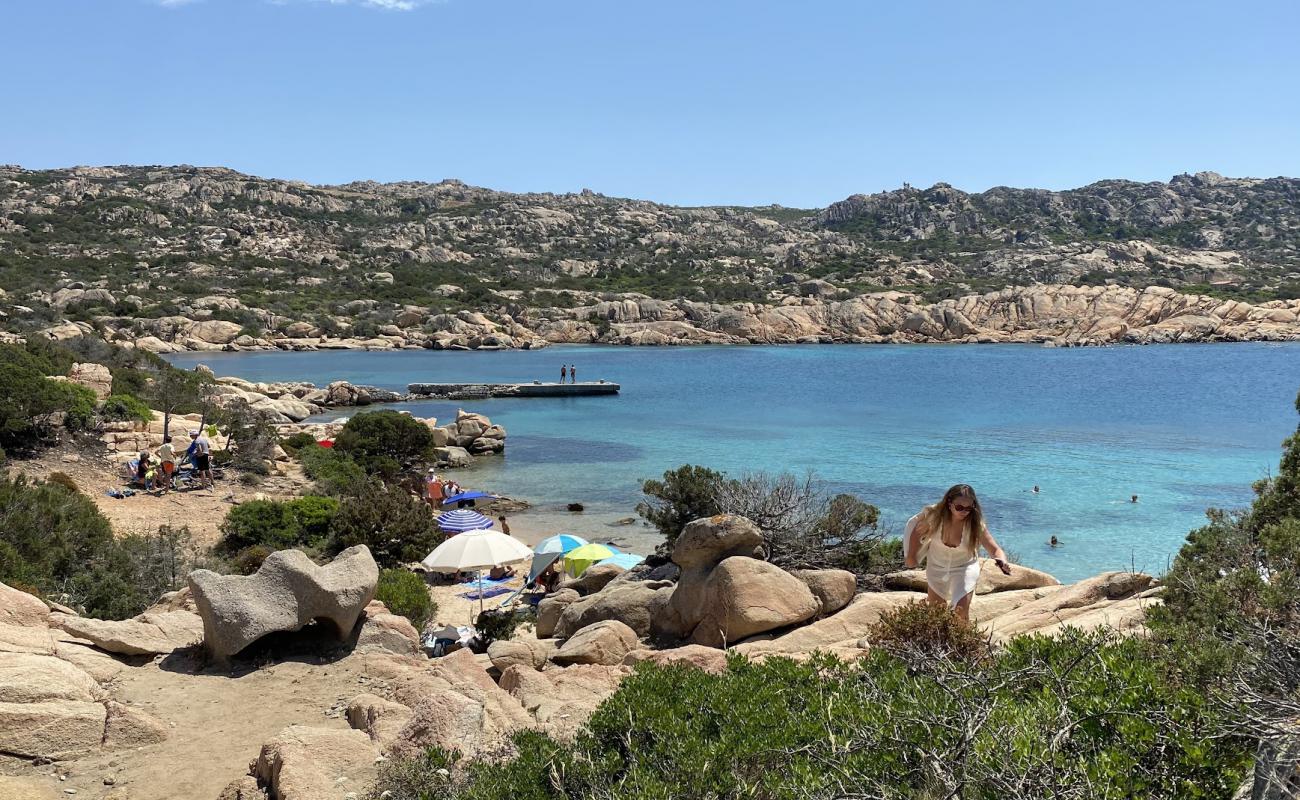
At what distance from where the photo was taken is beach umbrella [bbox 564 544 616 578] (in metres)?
15.9

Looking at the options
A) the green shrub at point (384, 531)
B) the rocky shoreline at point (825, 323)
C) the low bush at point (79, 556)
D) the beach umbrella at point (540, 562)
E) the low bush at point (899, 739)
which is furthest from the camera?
the rocky shoreline at point (825, 323)

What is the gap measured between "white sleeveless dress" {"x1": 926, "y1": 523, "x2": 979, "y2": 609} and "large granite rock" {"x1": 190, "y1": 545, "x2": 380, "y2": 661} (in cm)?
601

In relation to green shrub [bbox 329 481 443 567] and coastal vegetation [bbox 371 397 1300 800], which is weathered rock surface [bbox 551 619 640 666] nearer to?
coastal vegetation [bbox 371 397 1300 800]

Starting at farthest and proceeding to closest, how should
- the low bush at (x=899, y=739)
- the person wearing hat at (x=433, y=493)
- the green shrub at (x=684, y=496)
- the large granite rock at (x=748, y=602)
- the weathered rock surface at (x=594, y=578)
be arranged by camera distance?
the person wearing hat at (x=433, y=493)
the green shrub at (x=684, y=496)
the weathered rock surface at (x=594, y=578)
the large granite rock at (x=748, y=602)
the low bush at (x=899, y=739)

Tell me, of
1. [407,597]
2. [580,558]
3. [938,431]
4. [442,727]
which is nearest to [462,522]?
[580,558]

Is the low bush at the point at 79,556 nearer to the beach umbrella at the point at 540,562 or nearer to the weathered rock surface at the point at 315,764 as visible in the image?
the beach umbrella at the point at 540,562

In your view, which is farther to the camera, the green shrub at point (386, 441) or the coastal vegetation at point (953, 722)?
the green shrub at point (386, 441)

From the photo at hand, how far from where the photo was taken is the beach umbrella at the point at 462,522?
18.5 m

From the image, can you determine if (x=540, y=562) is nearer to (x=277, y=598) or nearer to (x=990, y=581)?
(x=277, y=598)

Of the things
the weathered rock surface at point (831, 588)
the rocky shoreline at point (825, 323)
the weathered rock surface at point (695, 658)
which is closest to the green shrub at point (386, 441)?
the weathered rock surface at point (831, 588)

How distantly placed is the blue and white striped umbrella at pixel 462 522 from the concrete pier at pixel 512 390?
3657 centimetres

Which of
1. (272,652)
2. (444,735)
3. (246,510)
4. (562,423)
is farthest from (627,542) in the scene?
(562,423)

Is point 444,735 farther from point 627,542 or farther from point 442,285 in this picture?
point 442,285

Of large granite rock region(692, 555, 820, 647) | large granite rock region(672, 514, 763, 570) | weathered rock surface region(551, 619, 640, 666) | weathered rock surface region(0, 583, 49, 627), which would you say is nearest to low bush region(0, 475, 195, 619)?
weathered rock surface region(0, 583, 49, 627)
